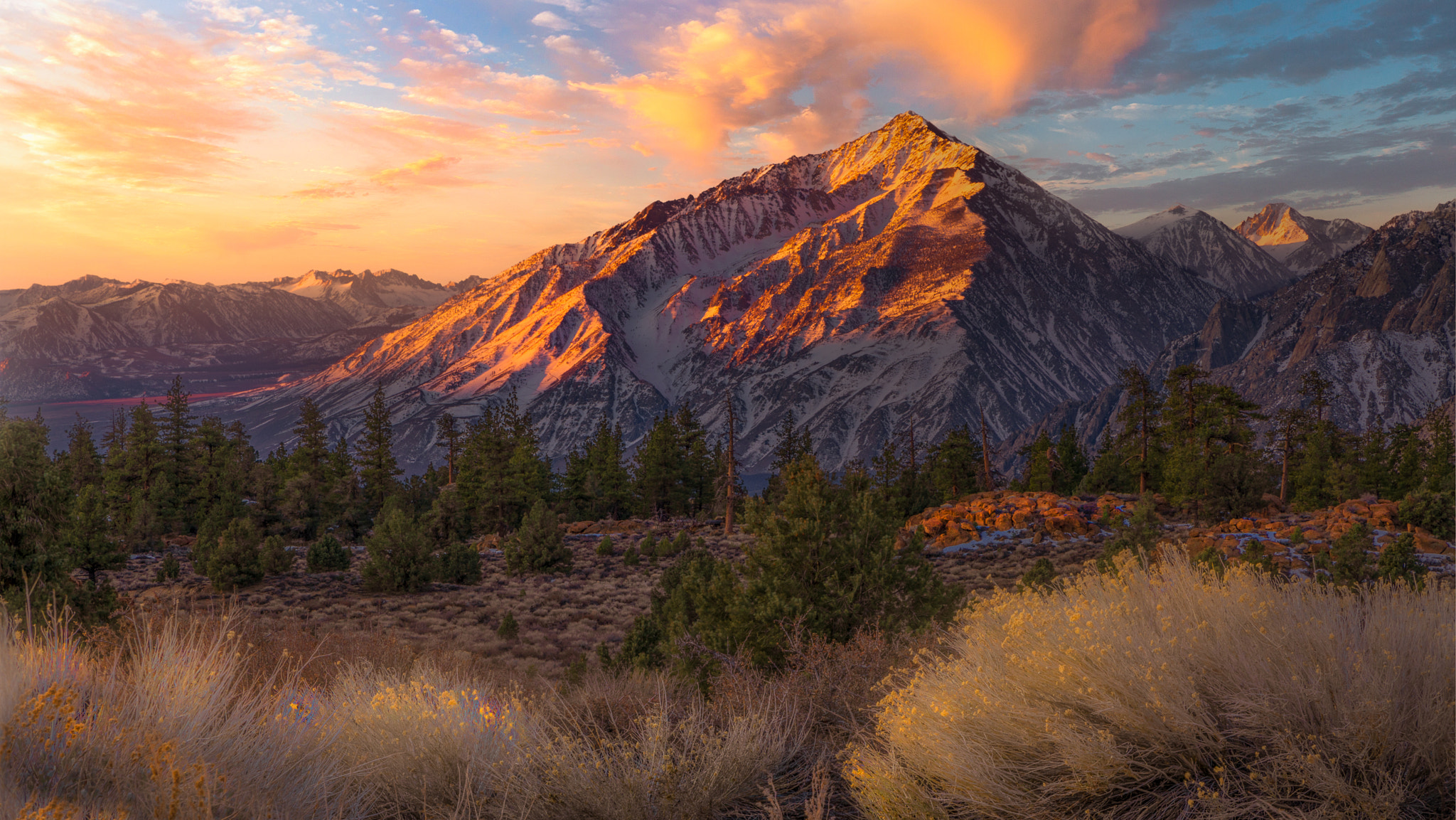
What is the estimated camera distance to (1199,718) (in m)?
4.11

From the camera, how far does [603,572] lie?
3772cm

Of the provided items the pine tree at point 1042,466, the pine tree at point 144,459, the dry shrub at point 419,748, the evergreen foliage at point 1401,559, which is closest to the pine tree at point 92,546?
the dry shrub at point 419,748

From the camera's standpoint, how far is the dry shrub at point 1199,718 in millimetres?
3709

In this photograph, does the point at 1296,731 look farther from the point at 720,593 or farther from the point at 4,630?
the point at 720,593

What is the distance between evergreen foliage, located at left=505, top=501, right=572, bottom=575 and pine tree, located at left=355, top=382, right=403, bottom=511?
2745 cm

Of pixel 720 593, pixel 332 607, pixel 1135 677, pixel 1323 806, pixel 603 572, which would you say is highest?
pixel 1135 677

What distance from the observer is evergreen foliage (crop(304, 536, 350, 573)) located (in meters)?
32.6

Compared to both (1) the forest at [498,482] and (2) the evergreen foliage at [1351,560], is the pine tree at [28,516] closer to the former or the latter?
(1) the forest at [498,482]

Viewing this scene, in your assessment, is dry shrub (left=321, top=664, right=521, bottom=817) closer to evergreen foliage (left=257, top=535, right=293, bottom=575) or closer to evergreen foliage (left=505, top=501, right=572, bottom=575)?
evergreen foliage (left=257, top=535, right=293, bottom=575)

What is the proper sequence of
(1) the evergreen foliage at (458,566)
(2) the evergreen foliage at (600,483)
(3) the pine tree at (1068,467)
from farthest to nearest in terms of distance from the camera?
(2) the evergreen foliage at (600,483)
(3) the pine tree at (1068,467)
(1) the evergreen foliage at (458,566)

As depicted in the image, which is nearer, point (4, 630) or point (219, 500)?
point (4, 630)

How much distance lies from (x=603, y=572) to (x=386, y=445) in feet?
118

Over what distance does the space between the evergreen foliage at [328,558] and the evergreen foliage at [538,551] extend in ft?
24.5

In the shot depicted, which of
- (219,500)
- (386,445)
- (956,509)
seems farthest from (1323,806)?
(386,445)
